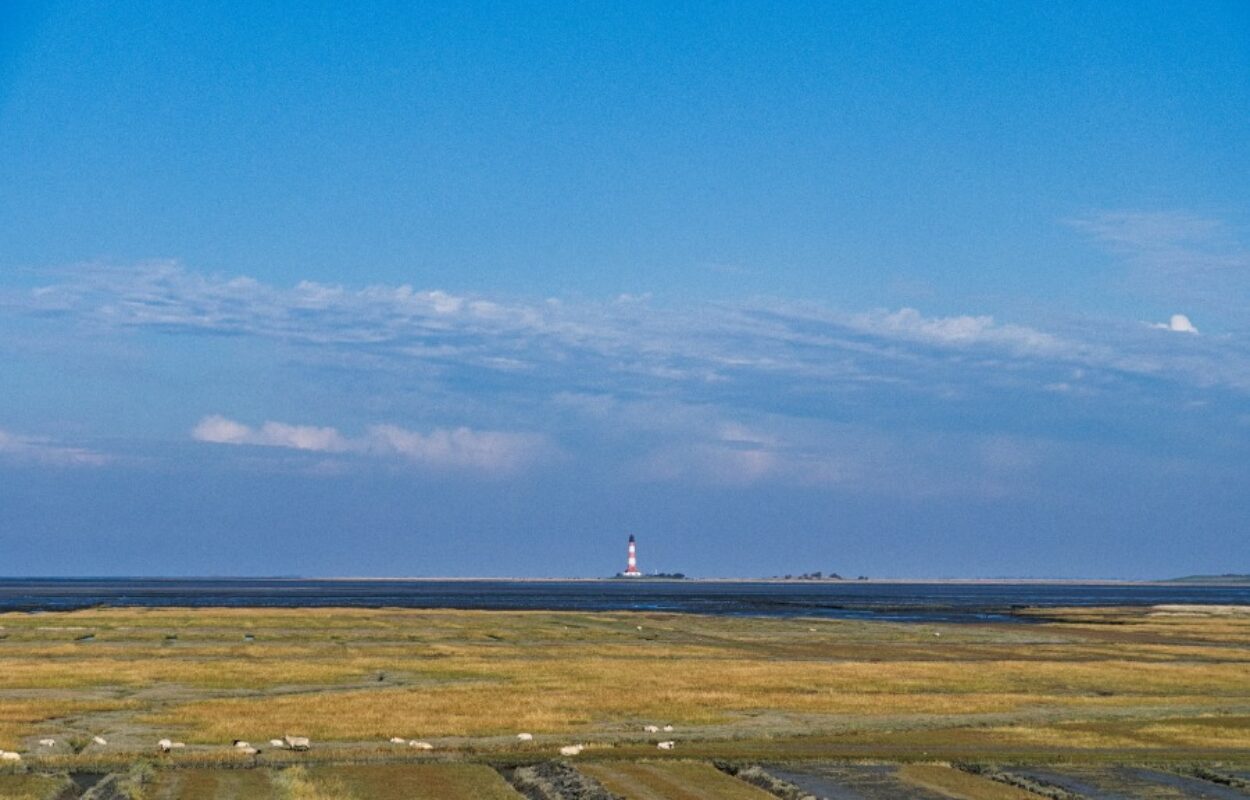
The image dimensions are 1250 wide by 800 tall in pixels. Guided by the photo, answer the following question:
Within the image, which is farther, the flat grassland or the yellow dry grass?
the yellow dry grass

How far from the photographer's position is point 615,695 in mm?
47438

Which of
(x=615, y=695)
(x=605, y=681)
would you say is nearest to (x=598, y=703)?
(x=615, y=695)

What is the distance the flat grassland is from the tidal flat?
0.15 m

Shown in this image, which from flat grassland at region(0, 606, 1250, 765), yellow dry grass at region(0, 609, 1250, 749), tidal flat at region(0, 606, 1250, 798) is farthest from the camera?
yellow dry grass at region(0, 609, 1250, 749)

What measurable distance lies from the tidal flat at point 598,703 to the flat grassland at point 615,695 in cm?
15

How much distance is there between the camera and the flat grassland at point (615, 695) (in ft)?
118

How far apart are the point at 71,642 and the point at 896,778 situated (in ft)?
188

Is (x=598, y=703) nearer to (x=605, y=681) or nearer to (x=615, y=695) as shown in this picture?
(x=615, y=695)

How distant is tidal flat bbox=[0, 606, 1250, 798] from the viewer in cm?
3334

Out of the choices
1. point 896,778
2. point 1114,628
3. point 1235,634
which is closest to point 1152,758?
point 896,778

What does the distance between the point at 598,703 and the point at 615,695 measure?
232 centimetres

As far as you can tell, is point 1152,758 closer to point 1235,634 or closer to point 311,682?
point 311,682

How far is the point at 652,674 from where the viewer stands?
55906mm

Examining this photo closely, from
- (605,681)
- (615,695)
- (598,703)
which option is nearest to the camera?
(598,703)
